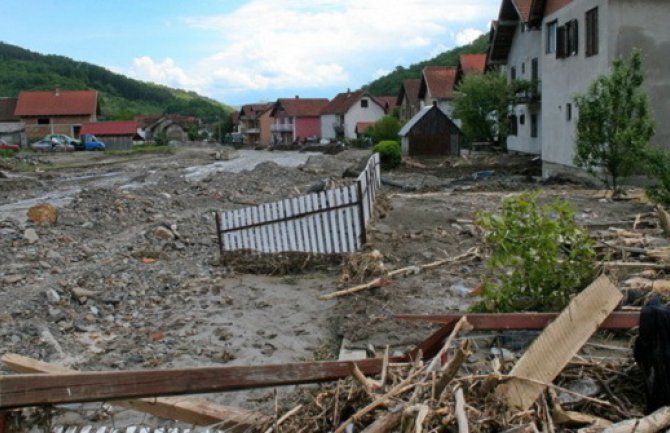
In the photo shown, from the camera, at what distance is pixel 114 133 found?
3004 inches

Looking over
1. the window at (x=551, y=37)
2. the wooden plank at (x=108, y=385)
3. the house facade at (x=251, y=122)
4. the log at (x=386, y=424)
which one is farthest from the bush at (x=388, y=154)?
the house facade at (x=251, y=122)

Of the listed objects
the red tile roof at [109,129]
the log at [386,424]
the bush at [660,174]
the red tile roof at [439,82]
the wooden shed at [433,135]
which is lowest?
the log at [386,424]

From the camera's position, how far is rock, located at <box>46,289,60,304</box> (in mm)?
10966

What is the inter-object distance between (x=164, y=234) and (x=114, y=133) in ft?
208

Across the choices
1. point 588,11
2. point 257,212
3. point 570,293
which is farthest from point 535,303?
point 588,11

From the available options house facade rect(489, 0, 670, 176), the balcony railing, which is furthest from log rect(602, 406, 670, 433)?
the balcony railing

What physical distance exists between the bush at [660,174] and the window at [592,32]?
7369 mm

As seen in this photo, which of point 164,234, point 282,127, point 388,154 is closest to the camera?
point 164,234

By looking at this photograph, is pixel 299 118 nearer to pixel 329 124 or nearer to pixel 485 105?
pixel 329 124

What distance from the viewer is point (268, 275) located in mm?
13031

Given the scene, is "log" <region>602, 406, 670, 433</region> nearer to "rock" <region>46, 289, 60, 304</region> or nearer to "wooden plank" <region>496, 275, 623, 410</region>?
"wooden plank" <region>496, 275, 623, 410</region>

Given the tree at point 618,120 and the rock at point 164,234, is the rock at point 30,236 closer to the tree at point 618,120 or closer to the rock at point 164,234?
the rock at point 164,234

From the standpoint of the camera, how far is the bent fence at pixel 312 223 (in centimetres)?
1301

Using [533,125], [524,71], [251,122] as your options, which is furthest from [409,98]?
[251,122]
